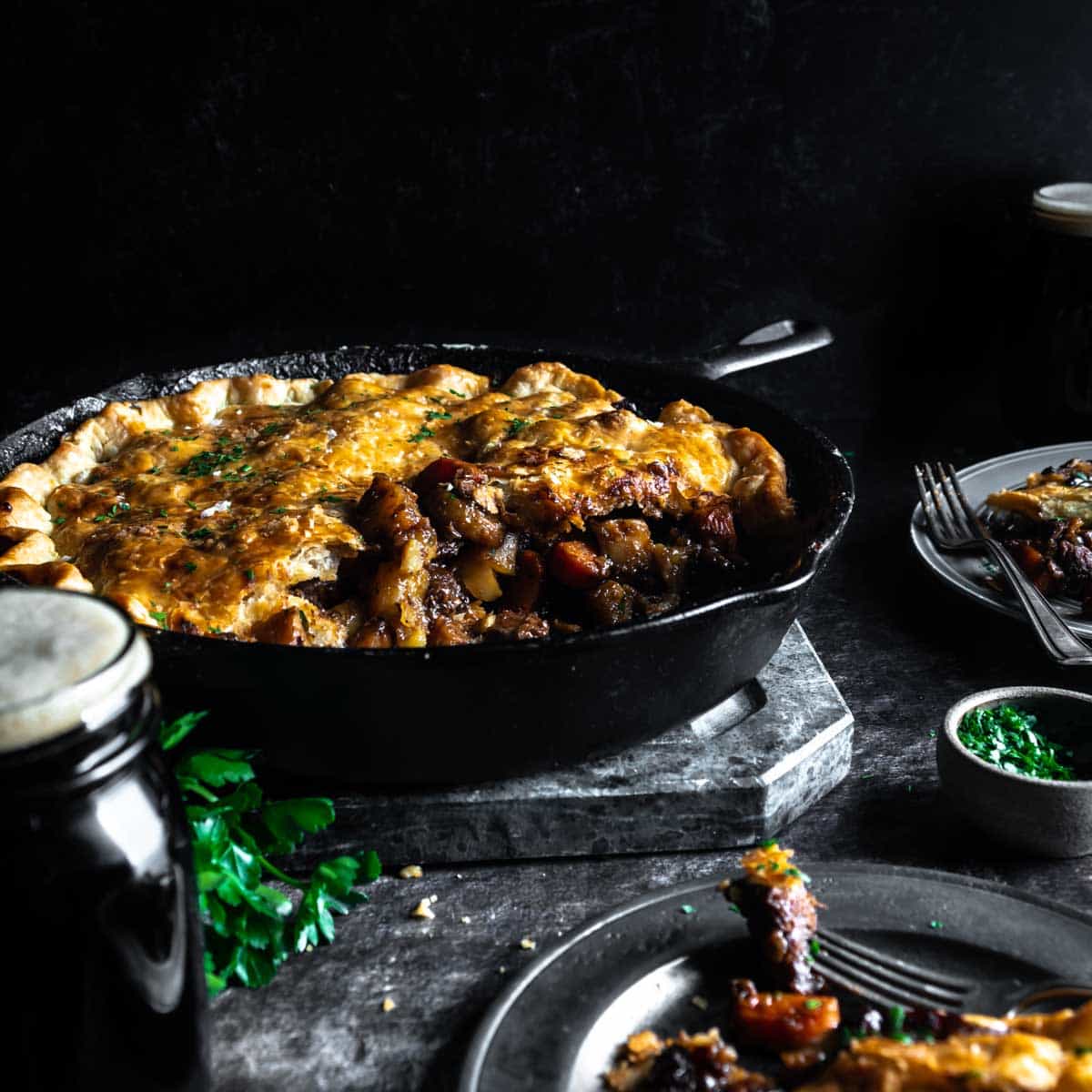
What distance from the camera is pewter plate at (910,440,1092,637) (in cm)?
313

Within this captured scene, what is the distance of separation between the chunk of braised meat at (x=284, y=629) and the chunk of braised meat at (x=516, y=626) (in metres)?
0.45

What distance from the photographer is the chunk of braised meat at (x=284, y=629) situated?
98.9 inches

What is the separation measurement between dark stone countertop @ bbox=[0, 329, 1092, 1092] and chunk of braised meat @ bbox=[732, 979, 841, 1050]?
31 cm

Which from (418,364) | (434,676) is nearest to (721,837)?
(434,676)

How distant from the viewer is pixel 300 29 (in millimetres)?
3738

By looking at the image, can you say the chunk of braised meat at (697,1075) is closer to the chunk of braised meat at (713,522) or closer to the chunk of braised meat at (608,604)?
the chunk of braised meat at (608,604)

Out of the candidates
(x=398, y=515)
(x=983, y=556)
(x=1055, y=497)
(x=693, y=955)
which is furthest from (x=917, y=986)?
(x=1055, y=497)

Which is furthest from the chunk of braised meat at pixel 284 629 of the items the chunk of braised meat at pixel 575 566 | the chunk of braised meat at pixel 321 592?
the chunk of braised meat at pixel 575 566

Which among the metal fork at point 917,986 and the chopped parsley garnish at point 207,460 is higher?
the chopped parsley garnish at point 207,460

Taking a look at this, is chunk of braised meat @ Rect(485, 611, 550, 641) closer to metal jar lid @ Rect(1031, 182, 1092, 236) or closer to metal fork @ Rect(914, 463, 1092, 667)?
metal fork @ Rect(914, 463, 1092, 667)

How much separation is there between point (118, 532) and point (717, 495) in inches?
52.0

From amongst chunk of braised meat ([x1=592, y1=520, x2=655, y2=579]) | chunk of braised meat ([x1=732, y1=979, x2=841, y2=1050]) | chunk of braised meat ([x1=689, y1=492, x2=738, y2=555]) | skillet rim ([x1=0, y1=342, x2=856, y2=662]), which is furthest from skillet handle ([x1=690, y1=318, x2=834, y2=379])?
chunk of braised meat ([x1=732, y1=979, x2=841, y2=1050])

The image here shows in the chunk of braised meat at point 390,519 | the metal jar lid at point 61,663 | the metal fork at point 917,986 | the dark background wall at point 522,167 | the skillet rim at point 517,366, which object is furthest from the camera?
the dark background wall at point 522,167

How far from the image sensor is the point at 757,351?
3.54 metres
